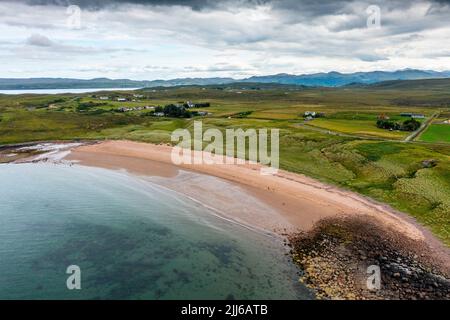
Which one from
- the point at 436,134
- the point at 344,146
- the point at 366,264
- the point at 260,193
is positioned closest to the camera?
the point at 366,264

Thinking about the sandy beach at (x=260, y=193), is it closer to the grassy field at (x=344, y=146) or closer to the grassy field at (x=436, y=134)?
the grassy field at (x=344, y=146)

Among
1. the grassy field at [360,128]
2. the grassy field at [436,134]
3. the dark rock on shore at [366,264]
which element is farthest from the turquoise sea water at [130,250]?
the grassy field at [436,134]

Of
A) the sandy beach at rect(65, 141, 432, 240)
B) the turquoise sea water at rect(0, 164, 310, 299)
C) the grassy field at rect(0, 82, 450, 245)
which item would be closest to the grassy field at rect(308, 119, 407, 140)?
the grassy field at rect(0, 82, 450, 245)

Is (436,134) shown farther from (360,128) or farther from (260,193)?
(260,193)

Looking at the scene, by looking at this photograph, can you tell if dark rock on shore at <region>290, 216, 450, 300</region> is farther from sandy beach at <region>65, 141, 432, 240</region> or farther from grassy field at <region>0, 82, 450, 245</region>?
grassy field at <region>0, 82, 450, 245</region>

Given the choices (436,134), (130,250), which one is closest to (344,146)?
(436,134)

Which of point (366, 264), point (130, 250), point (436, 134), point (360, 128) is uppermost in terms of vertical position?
point (360, 128)
